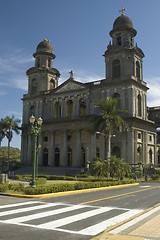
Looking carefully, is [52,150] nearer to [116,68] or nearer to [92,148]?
[92,148]

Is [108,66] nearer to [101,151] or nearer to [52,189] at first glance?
[101,151]

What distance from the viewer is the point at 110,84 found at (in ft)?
162

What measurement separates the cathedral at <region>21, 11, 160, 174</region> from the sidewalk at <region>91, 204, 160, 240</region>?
3516 cm

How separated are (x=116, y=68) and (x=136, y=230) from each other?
45.3 m

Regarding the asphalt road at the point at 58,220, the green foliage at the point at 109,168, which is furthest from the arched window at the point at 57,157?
the asphalt road at the point at 58,220

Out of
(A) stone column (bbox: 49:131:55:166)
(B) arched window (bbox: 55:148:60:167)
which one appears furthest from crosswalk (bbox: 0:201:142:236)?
(B) arched window (bbox: 55:148:60:167)

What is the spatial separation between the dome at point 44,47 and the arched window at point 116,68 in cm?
1923

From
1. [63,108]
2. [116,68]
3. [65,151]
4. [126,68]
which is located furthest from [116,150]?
[116,68]

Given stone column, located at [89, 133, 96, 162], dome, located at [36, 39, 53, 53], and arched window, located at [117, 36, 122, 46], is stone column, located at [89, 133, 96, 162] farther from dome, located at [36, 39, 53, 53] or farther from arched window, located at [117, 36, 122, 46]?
dome, located at [36, 39, 53, 53]

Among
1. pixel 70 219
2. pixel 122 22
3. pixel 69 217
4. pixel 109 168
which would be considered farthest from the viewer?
pixel 122 22

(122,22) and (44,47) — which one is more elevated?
(122,22)

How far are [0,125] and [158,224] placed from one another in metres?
54.1

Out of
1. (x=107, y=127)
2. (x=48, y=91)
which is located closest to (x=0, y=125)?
(x=48, y=91)

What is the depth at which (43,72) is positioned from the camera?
6153cm
